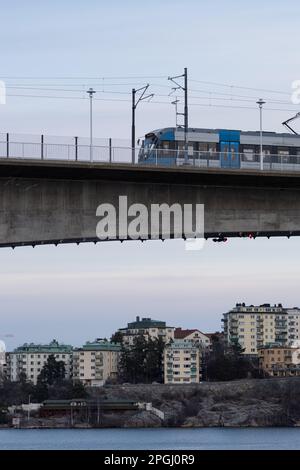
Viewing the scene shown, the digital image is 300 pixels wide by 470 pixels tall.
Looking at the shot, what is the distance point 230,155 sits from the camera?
2490 inches

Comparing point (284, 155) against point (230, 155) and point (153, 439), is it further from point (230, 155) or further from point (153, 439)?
point (153, 439)

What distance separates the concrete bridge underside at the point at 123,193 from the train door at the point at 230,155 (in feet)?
14.7

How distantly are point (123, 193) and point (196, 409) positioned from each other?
13200 cm

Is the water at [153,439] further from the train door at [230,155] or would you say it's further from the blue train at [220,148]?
the train door at [230,155]

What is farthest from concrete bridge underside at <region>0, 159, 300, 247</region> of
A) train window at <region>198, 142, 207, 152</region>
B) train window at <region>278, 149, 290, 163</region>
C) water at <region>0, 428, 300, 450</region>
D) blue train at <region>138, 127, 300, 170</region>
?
water at <region>0, 428, 300, 450</region>

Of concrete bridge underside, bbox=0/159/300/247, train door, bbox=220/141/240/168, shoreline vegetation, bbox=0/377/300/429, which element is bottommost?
shoreline vegetation, bbox=0/377/300/429

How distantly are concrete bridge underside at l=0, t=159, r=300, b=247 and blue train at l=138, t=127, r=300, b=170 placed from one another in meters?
3.80

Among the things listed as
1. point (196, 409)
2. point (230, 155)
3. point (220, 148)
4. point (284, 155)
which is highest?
point (220, 148)

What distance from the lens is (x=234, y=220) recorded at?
185ft

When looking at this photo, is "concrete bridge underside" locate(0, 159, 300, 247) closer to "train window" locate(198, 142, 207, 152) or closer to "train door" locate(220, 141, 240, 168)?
"train door" locate(220, 141, 240, 168)

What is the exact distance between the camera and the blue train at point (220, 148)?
61.8m

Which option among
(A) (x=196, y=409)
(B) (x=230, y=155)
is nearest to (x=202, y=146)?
(B) (x=230, y=155)

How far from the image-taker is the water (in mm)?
111688
